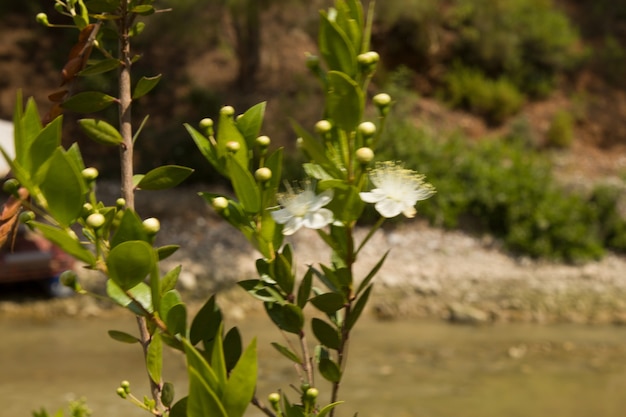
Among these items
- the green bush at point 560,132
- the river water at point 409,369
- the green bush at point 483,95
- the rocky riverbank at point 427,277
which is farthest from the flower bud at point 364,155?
the green bush at point 483,95

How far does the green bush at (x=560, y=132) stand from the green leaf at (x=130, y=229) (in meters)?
10.2

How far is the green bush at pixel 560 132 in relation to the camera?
10.4 meters

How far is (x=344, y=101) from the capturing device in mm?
755

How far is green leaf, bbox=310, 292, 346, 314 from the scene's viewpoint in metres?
0.81

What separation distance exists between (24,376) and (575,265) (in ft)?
16.0

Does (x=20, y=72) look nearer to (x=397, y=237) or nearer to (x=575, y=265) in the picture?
(x=397, y=237)

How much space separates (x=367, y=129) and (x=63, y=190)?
0.86ft

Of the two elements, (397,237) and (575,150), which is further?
(575,150)

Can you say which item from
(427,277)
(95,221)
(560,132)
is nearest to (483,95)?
(560,132)

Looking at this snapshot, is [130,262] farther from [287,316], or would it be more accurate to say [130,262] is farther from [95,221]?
[287,316]

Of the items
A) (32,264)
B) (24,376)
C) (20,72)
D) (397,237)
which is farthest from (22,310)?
(20,72)

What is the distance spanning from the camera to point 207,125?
857 mm

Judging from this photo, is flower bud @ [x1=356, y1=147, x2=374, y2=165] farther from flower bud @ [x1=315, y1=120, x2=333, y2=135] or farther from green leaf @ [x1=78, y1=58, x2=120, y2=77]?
green leaf @ [x1=78, y1=58, x2=120, y2=77]

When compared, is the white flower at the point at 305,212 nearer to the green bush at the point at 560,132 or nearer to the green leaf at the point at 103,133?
the green leaf at the point at 103,133
